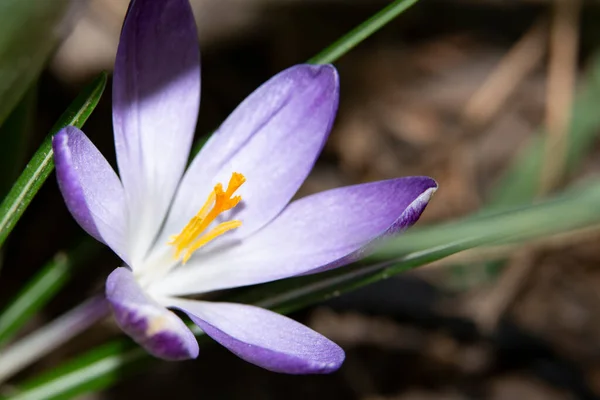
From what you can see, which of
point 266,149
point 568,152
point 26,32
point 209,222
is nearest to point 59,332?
point 209,222

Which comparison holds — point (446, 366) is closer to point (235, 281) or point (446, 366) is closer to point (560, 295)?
point (560, 295)

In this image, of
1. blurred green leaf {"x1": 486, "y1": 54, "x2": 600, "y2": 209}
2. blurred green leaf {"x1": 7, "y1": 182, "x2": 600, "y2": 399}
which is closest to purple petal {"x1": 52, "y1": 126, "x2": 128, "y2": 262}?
blurred green leaf {"x1": 7, "y1": 182, "x2": 600, "y2": 399}

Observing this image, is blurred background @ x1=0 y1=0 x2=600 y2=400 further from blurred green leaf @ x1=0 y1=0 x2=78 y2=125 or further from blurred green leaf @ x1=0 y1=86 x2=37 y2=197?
blurred green leaf @ x1=0 y1=0 x2=78 y2=125

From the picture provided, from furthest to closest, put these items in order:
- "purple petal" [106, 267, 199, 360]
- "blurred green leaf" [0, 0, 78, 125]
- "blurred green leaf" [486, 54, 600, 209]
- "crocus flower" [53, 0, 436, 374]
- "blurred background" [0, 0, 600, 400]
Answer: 1. "blurred green leaf" [486, 54, 600, 209]
2. "blurred background" [0, 0, 600, 400]
3. "crocus flower" [53, 0, 436, 374]
4. "purple petal" [106, 267, 199, 360]
5. "blurred green leaf" [0, 0, 78, 125]

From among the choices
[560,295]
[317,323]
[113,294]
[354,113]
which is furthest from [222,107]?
[113,294]

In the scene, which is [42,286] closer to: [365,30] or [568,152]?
[365,30]
